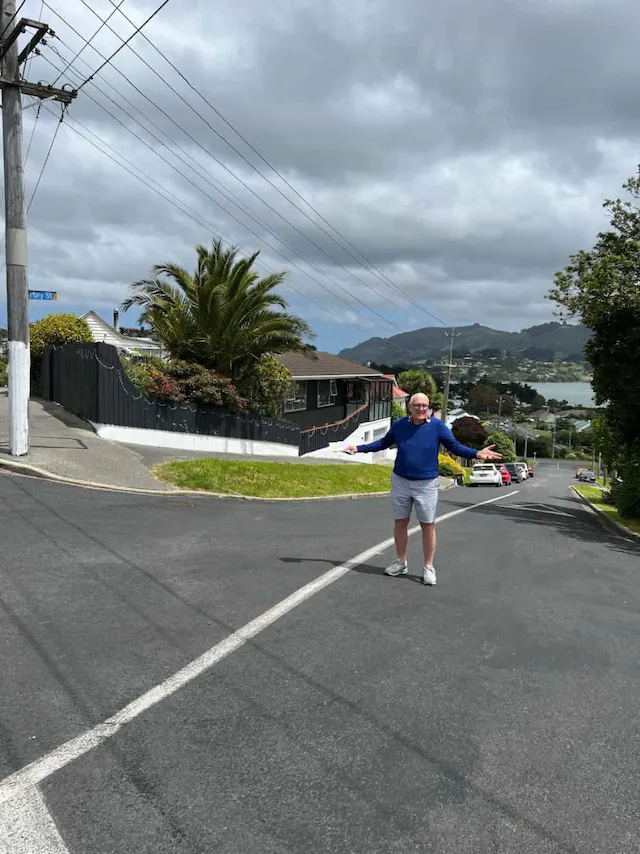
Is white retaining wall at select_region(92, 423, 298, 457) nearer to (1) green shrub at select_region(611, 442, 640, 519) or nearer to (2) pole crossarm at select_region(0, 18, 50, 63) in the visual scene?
(2) pole crossarm at select_region(0, 18, 50, 63)

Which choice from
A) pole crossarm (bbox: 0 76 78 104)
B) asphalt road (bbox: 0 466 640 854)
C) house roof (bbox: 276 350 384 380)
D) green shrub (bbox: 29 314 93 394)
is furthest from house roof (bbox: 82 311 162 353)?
asphalt road (bbox: 0 466 640 854)

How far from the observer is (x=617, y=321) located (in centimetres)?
1436

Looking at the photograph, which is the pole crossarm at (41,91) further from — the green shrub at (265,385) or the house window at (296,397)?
the house window at (296,397)

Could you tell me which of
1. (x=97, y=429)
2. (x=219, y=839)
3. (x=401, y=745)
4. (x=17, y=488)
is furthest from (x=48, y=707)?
(x=97, y=429)

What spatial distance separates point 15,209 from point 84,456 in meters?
4.76

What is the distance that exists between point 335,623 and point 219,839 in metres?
2.48

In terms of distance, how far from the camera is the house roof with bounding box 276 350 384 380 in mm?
30708

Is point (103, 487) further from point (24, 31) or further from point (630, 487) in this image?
point (630, 487)

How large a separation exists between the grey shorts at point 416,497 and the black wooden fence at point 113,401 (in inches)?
448

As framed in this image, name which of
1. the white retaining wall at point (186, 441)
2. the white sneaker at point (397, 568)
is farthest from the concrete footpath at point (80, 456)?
the white sneaker at point (397, 568)

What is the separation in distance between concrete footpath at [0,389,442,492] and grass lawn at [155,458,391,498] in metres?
0.56

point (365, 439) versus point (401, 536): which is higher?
point (401, 536)

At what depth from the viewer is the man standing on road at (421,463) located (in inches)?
231

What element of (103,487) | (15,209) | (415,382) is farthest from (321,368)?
(415,382)
